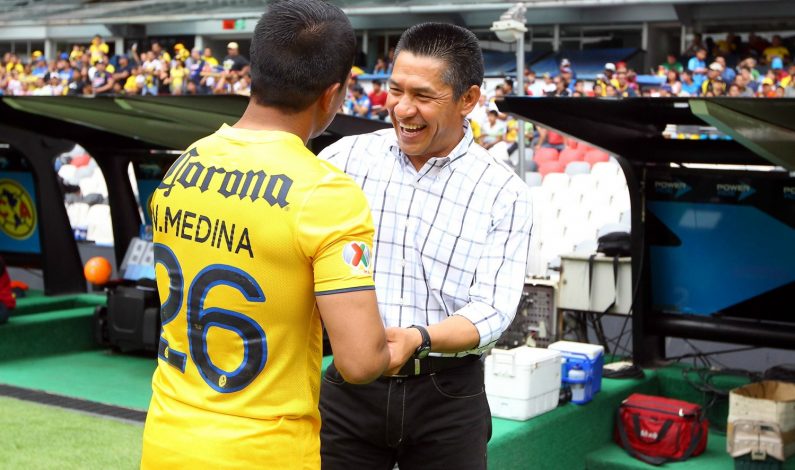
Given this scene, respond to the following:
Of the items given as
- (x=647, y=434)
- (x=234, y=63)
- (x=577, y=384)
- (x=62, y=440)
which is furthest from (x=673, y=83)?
(x=62, y=440)

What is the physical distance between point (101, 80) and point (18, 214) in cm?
1694

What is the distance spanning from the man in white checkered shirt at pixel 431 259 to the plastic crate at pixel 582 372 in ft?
10.4

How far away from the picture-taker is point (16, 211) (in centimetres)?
1040

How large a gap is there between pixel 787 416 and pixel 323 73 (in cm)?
445

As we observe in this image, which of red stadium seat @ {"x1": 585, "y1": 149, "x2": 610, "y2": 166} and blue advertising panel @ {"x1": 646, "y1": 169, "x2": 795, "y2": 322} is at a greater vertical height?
red stadium seat @ {"x1": 585, "y1": 149, "x2": 610, "y2": 166}

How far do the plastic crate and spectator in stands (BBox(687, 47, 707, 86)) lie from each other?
13.7 metres

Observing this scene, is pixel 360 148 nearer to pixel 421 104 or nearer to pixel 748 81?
pixel 421 104

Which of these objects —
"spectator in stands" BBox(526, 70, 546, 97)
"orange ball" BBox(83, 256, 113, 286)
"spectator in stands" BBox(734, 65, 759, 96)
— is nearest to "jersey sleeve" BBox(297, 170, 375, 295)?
"orange ball" BBox(83, 256, 113, 286)

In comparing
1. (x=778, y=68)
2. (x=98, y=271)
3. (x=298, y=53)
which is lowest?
(x=98, y=271)

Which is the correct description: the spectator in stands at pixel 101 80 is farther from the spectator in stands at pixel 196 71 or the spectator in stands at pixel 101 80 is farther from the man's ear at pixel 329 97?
the man's ear at pixel 329 97

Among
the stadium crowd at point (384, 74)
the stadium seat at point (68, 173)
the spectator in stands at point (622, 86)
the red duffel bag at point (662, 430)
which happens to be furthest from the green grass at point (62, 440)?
the spectator in stands at point (622, 86)

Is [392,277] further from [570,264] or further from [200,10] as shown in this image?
[200,10]

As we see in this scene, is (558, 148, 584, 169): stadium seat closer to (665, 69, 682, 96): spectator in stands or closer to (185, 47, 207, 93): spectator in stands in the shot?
(665, 69, 682, 96): spectator in stands

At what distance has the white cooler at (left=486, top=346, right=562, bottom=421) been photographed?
18.2ft
